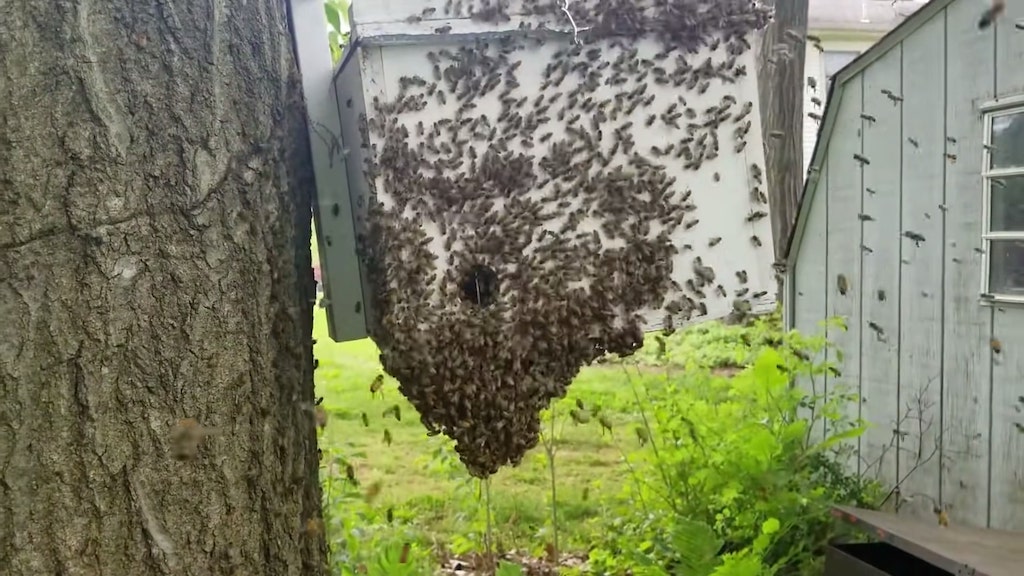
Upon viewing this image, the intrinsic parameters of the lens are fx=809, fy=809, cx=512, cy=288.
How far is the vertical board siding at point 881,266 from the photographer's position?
3432 millimetres

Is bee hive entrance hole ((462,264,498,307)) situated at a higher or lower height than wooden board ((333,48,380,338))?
lower

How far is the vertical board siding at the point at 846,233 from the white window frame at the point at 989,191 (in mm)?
659

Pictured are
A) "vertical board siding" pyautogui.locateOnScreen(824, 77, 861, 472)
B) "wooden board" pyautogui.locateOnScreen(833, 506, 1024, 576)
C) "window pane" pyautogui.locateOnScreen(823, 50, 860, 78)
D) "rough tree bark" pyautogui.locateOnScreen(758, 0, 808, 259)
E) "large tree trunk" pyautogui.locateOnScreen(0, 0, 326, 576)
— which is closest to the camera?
"large tree trunk" pyautogui.locateOnScreen(0, 0, 326, 576)

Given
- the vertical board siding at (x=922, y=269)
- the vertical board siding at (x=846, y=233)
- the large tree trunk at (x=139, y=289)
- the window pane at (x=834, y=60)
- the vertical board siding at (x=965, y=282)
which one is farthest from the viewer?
the window pane at (x=834, y=60)

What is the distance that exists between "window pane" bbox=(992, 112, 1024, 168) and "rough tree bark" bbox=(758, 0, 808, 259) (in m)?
1.24

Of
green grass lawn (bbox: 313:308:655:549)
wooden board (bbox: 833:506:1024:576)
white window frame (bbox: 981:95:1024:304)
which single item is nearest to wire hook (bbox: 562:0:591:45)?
wooden board (bbox: 833:506:1024:576)

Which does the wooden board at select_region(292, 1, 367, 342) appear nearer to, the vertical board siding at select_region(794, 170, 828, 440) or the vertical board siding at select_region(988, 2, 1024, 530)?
the vertical board siding at select_region(988, 2, 1024, 530)

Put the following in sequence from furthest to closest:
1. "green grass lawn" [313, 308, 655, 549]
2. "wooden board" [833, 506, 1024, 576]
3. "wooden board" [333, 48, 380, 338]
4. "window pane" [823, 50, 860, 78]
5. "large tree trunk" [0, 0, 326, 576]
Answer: "window pane" [823, 50, 860, 78]
"green grass lawn" [313, 308, 655, 549]
"wooden board" [833, 506, 1024, 576]
"wooden board" [333, 48, 380, 338]
"large tree trunk" [0, 0, 326, 576]

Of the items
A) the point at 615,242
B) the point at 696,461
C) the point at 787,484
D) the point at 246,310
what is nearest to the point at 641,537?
the point at 696,461

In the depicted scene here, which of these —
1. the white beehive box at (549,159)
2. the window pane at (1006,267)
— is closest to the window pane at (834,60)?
the window pane at (1006,267)

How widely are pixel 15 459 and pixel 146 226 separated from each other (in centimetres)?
32

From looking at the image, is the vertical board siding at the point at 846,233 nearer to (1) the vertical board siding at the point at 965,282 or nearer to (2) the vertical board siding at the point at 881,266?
(2) the vertical board siding at the point at 881,266

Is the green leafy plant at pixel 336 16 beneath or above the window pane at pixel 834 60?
beneath

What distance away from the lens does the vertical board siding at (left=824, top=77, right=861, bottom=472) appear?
12.0 ft
